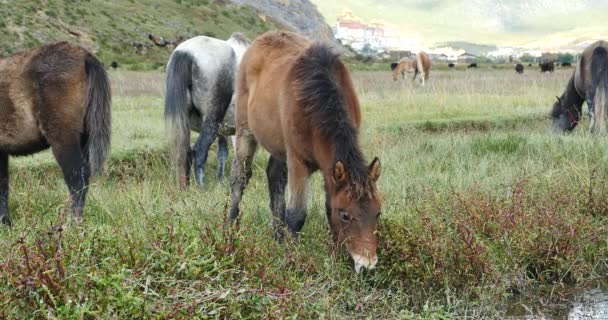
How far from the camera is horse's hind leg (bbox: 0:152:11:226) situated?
Result: 7.00m

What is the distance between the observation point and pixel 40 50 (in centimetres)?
682

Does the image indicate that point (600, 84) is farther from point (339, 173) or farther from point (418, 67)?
point (418, 67)

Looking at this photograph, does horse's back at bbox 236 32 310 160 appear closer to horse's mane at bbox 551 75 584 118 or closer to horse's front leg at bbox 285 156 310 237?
horse's front leg at bbox 285 156 310 237

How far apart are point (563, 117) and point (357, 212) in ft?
31.8

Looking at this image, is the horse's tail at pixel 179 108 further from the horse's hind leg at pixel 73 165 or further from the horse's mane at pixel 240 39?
the horse's hind leg at pixel 73 165

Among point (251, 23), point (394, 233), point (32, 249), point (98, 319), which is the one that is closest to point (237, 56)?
point (394, 233)

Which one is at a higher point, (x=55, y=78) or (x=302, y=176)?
(x=55, y=78)

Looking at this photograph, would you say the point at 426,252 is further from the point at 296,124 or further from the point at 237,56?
the point at 237,56

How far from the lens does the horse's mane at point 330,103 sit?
5023 millimetres

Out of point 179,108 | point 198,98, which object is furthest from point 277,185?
point 198,98

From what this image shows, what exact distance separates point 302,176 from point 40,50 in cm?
299

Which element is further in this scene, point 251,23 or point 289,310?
point 251,23

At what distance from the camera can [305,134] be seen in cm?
548

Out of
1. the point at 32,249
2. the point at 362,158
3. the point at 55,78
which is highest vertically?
the point at 55,78
